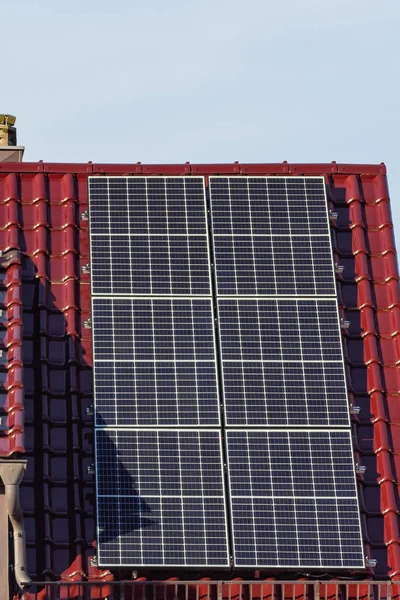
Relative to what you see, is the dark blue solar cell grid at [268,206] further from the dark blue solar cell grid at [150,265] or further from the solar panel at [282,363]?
the solar panel at [282,363]

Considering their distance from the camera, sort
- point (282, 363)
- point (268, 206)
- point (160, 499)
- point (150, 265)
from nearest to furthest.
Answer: point (160, 499)
point (282, 363)
point (150, 265)
point (268, 206)

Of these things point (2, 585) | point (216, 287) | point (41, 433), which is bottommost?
point (2, 585)

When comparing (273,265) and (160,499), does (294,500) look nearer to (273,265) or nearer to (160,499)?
(160,499)

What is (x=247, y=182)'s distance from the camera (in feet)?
184

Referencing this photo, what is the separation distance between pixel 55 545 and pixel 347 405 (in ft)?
27.0

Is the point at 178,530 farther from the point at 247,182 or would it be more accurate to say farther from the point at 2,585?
the point at 247,182

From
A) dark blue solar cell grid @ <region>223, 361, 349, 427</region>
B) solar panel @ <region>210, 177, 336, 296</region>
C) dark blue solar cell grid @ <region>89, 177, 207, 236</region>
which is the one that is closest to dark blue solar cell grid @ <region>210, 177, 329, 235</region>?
solar panel @ <region>210, 177, 336, 296</region>

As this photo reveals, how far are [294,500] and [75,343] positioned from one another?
716 cm

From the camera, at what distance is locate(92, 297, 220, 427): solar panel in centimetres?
5131

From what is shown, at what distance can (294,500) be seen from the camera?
50.3m

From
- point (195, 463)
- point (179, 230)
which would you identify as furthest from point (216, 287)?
point (195, 463)
